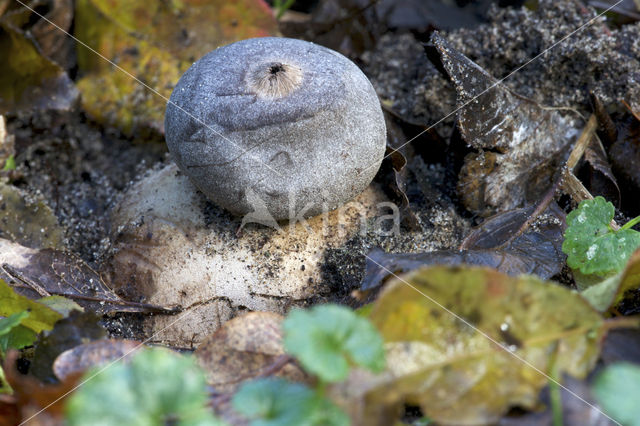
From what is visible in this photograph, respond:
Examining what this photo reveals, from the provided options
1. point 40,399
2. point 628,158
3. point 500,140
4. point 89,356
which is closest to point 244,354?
point 89,356

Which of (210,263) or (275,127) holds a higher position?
(275,127)

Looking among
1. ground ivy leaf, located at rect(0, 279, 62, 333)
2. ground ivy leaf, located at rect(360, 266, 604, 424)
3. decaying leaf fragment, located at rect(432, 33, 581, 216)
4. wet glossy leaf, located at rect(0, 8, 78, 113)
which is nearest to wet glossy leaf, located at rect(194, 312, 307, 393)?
ground ivy leaf, located at rect(360, 266, 604, 424)

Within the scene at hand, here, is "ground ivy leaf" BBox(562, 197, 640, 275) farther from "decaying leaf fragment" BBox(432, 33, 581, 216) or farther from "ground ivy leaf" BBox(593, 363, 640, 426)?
"ground ivy leaf" BBox(593, 363, 640, 426)

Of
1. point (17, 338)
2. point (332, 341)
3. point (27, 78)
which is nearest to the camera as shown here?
point (332, 341)

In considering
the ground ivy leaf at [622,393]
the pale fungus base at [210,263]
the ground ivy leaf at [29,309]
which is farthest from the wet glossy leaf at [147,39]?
the ground ivy leaf at [622,393]

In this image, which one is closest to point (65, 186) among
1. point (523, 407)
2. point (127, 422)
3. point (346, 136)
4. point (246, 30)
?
point (246, 30)

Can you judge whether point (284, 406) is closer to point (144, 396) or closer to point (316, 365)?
point (316, 365)
